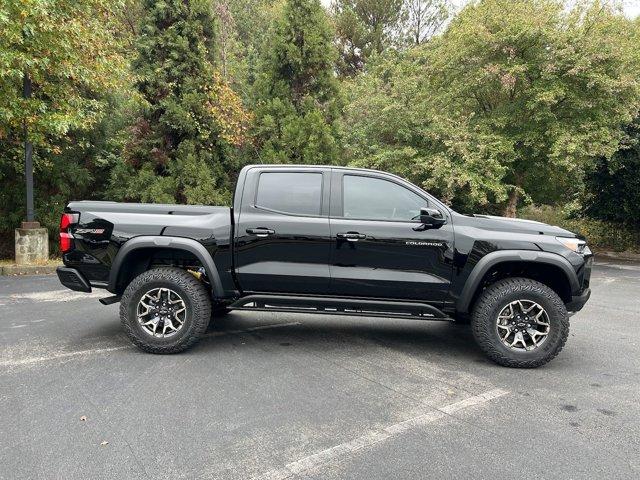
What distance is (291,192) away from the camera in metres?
4.96

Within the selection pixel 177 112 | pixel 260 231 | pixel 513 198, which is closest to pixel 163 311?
pixel 260 231

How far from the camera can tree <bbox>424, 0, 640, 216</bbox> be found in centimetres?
1136

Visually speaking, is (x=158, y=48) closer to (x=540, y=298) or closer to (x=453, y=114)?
(x=453, y=114)

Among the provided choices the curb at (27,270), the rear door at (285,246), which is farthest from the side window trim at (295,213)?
the curb at (27,270)

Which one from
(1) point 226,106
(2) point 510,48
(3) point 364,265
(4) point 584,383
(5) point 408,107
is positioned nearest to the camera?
(4) point 584,383

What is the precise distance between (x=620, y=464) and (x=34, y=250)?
10.6 meters

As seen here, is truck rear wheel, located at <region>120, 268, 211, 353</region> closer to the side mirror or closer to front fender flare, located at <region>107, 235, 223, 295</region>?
front fender flare, located at <region>107, 235, 223, 295</region>

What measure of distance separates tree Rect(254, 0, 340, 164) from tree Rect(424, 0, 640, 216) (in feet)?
11.5

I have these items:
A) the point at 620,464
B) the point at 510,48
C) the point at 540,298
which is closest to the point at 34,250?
the point at 540,298

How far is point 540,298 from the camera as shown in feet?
15.0

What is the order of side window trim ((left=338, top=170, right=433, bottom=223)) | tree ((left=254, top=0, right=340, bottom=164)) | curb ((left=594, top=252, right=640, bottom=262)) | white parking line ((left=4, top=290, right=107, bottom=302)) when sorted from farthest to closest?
curb ((left=594, top=252, right=640, bottom=262)), tree ((left=254, top=0, right=340, bottom=164)), white parking line ((left=4, top=290, right=107, bottom=302)), side window trim ((left=338, top=170, right=433, bottom=223))

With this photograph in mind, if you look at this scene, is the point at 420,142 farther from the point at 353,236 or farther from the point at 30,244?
the point at 30,244

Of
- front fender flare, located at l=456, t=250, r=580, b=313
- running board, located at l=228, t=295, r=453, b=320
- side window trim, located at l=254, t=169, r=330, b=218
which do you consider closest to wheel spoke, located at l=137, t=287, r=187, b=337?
running board, located at l=228, t=295, r=453, b=320

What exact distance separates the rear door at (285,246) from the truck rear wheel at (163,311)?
498mm
